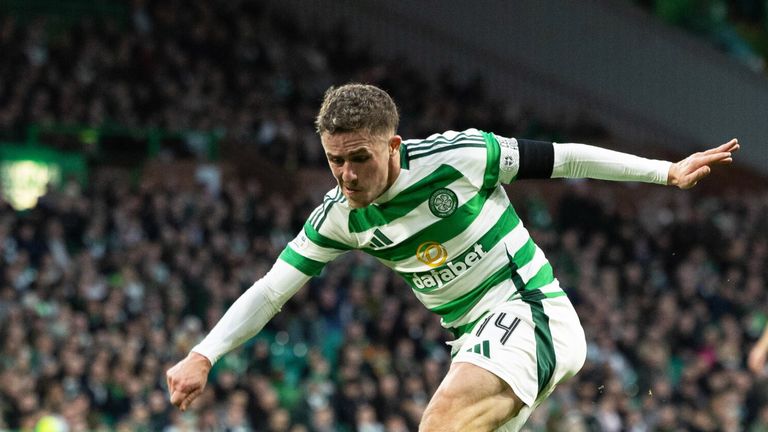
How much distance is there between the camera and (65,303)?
14.6 m

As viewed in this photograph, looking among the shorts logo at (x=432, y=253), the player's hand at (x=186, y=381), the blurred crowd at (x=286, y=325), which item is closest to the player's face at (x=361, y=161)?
the shorts logo at (x=432, y=253)

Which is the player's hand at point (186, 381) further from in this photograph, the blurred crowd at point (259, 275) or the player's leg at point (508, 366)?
the blurred crowd at point (259, 275)

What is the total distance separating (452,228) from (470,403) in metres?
0.88

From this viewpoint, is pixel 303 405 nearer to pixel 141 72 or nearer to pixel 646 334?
pixel 646 334

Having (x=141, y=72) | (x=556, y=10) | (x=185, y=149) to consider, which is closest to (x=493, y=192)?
(x=185, y=149)

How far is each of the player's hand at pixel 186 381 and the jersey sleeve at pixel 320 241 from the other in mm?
708

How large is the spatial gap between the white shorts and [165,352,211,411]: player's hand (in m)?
1.24

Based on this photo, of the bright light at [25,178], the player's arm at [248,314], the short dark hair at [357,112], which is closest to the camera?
the short dark hair at [357,112]

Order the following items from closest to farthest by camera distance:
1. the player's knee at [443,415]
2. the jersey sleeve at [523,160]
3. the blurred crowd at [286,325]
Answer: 1. the player's knee at [443,415]
2. the jersey sleeve at [523,160]
3. the blurred crowd at [286,325]

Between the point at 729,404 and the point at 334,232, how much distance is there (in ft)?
35.5

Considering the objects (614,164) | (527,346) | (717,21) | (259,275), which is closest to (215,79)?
(259,275)

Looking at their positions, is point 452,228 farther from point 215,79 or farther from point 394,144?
point 215,79

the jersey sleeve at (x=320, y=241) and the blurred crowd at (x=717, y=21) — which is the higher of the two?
the blurred crowd at (x=717, y=21)

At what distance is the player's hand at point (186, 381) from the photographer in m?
5.85
